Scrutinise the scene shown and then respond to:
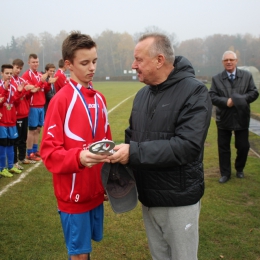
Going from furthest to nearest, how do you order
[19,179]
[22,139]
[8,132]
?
1. [22,139]
2. [8,132]
3. [19,179]

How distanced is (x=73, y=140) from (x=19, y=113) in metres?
5.79

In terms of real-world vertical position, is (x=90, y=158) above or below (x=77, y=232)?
above

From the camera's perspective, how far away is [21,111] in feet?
26.4

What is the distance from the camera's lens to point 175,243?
2.71m

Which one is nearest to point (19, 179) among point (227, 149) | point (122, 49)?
point (227, 149)

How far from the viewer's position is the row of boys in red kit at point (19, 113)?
711 cm

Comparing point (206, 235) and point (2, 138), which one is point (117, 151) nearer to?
point (206, 235)

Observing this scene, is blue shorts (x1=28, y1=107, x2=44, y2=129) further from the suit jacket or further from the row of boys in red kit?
the suit jacket

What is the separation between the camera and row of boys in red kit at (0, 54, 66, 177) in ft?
23.3

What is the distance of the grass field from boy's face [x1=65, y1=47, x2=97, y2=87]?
2304 mm

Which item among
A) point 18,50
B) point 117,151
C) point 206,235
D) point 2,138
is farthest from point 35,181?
point 18,50

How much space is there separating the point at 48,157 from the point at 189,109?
110 cm

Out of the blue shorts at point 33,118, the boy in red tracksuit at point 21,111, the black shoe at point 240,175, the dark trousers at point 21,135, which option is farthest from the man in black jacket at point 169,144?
the blue shorts at point 33,118

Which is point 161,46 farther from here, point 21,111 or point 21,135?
point 21,135
